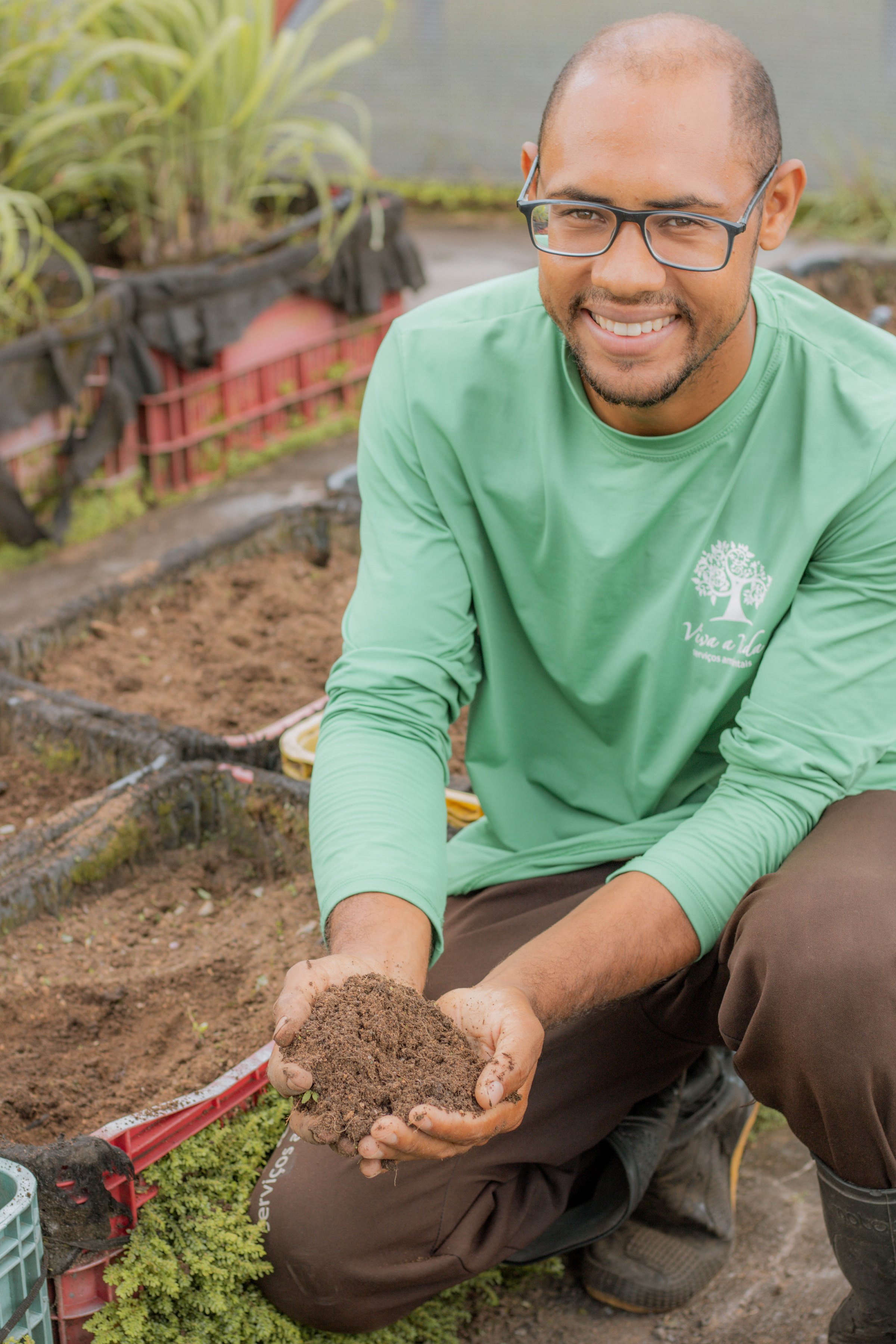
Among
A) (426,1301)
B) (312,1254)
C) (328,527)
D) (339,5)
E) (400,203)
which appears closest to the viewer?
(312,1254)

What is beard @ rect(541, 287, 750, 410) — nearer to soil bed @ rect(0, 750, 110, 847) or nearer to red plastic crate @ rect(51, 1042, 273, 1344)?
red plastic crate @ rect(51, 1042, 273, 1344)

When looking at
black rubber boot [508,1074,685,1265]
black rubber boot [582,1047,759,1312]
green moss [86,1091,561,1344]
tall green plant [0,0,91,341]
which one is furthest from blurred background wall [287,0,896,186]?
green moss [86,1091,561,1344]

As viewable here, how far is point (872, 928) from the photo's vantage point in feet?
4.31

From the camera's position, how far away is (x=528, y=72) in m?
6.70

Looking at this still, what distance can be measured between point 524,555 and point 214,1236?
0.84 metres

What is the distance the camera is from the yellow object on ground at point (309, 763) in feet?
7.02

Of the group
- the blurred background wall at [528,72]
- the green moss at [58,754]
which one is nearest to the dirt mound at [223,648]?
the green moss at [58,754]

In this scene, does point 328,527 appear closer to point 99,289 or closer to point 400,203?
point 99,289

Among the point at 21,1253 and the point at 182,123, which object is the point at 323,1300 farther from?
the point at 182,123

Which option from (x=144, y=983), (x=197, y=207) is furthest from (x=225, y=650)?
(x=197, y=207)

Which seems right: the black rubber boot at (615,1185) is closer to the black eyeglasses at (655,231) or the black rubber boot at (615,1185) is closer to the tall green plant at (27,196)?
the black eyeglasses at (655,231)

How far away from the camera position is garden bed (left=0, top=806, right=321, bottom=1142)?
169 cm

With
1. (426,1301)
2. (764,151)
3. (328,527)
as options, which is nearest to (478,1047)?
(426,1301)

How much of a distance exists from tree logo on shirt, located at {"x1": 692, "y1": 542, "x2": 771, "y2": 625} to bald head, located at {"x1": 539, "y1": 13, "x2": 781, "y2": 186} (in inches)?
16.0
